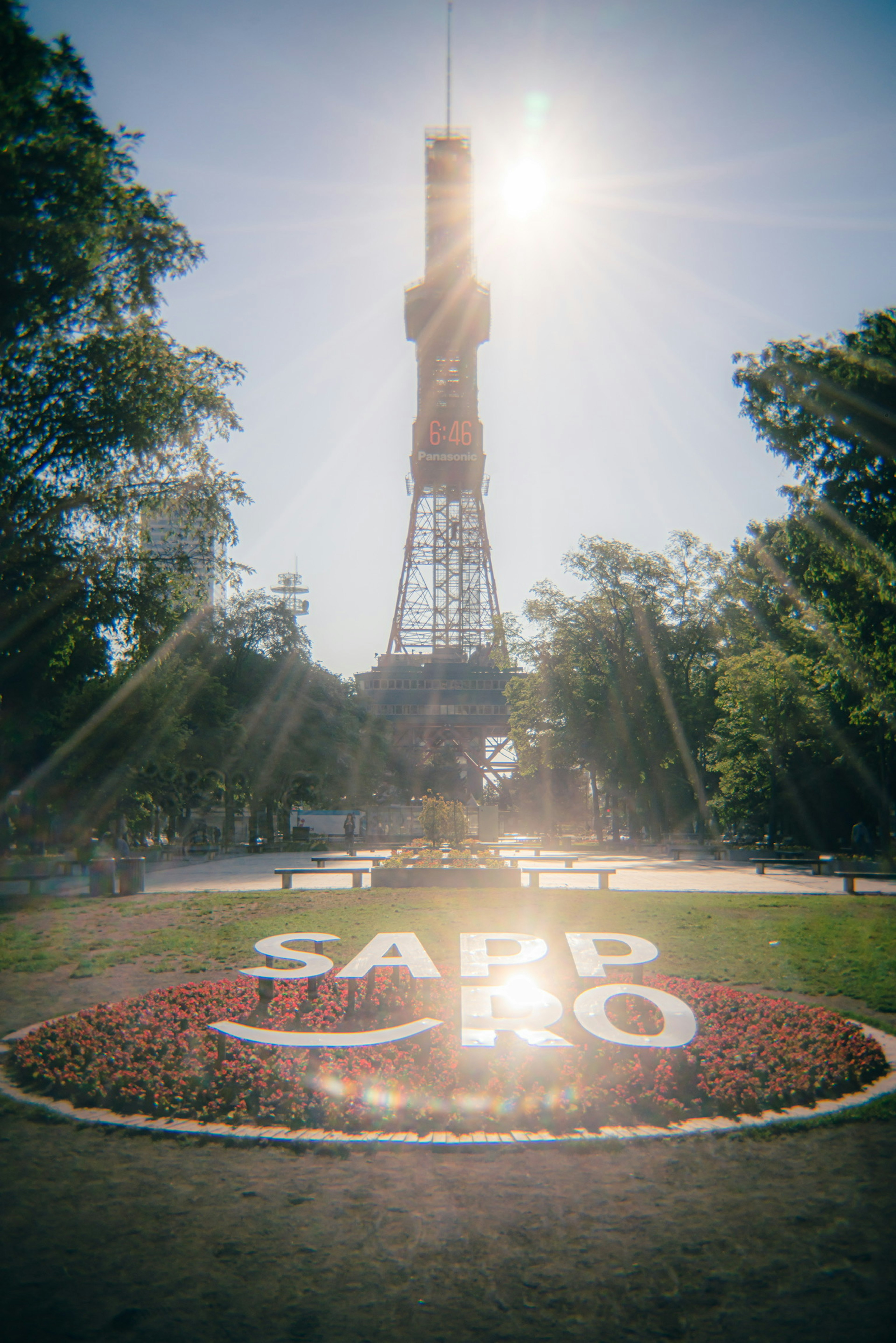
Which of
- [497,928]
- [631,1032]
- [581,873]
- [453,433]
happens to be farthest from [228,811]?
[453,433]

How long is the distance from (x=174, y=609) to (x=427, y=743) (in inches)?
2140

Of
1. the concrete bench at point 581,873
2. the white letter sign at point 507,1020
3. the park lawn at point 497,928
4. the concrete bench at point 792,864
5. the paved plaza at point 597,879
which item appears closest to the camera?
the white letter sign at point 507,1020

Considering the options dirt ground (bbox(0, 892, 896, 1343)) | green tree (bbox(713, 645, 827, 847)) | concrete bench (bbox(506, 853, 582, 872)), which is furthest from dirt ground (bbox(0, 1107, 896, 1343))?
green tree (bbox(713, 645, 827, 847))

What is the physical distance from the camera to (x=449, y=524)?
245 feet

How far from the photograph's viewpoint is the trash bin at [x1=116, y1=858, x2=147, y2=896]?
20359 millimetres

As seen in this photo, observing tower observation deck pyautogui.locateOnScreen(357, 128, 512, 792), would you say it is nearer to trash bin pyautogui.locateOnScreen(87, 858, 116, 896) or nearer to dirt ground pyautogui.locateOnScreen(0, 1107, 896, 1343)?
trash bin pyautogui.locateOnScreen(87, 858, 116, 896)

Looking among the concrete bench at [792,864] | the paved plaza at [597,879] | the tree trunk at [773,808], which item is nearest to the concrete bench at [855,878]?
the paved plaza at [597,879]

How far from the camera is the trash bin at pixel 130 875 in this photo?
66.8 feet

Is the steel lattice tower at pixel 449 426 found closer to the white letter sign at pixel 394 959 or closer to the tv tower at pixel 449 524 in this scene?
the tv tower at pixel 449 524

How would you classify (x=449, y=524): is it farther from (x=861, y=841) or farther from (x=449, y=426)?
(x=861, y=841)

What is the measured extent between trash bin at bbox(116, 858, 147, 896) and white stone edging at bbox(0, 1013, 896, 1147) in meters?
14.3

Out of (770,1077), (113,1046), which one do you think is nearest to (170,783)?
(113,1046)

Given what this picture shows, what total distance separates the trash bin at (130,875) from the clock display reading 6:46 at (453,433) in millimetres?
61223

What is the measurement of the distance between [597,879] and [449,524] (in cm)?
5382
